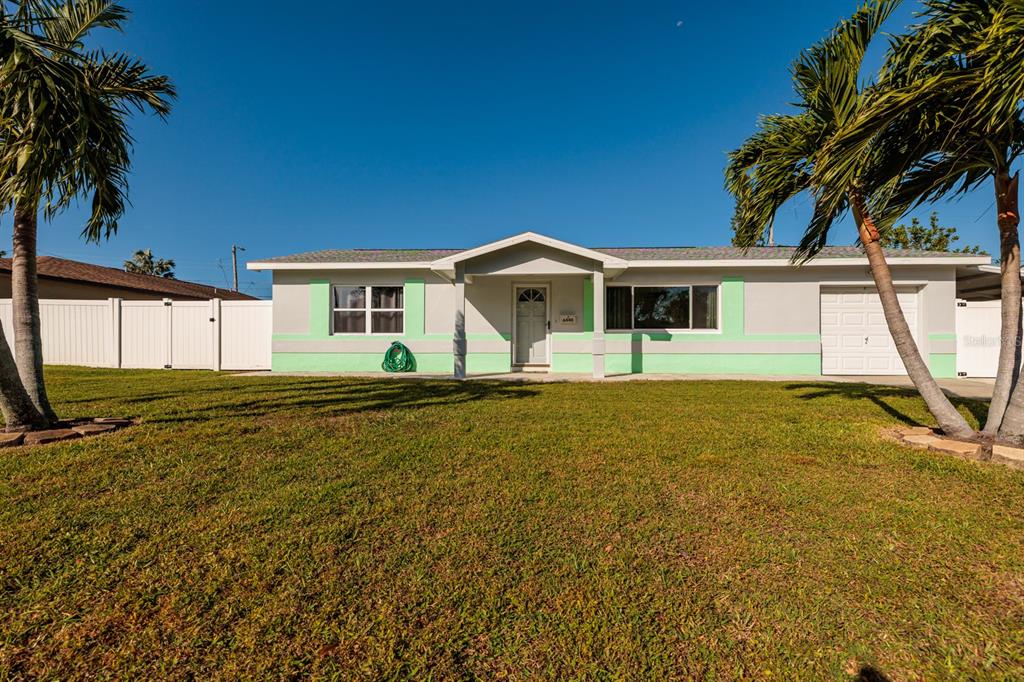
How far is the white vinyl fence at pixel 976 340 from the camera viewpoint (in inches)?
433

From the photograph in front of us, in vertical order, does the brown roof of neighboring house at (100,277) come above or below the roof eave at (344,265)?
above

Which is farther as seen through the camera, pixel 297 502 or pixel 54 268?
pixel 54 268

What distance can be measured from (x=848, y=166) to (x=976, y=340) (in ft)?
35.8

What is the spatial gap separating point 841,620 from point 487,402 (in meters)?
5.67

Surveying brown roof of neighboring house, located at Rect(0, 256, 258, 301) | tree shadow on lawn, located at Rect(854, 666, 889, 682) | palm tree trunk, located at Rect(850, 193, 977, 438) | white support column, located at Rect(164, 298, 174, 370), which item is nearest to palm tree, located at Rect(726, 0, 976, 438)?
palm tree trunk, located at Rect(850, 193, 977, 438)

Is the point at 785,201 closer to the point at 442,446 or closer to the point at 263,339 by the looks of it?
the point at 442,446

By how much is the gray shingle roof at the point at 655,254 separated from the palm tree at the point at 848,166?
5792mm

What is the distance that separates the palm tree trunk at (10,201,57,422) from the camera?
4820 millimetres

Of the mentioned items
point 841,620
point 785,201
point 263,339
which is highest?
point 785,201

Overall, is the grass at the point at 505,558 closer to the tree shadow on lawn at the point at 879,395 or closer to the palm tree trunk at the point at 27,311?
the palm tree trunk at the point at 27,311

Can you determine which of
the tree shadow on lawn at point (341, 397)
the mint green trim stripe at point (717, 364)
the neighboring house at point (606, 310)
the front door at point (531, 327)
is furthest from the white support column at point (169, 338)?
the mint green trim stripe at point (717, 364)

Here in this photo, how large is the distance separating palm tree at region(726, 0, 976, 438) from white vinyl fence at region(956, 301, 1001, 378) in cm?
866

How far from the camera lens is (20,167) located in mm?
3648

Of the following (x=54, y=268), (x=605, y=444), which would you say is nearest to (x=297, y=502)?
(x=605, y=444)
